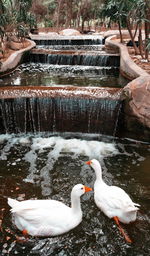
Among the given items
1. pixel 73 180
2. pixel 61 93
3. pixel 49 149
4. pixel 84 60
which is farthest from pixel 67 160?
pixel 84 60

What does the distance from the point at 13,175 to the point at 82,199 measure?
5.06 feet

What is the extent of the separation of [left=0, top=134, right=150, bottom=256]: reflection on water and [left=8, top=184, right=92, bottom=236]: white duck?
178 mm

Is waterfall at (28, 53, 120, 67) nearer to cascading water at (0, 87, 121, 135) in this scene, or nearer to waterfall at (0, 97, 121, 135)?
cascading water at (0, 87, 121, 135)

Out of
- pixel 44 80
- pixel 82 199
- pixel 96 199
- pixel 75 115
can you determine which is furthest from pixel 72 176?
pixel 44 80

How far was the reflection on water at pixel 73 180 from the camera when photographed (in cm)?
342

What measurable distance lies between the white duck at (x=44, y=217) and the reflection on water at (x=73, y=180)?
0.18 m

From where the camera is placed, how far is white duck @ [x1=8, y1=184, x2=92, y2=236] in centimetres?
333

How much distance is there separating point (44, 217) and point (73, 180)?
1.64 meters

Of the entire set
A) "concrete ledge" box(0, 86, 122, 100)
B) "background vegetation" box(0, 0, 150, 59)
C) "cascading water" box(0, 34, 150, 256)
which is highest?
"background vegetation" box(0, 0, 150, 59)

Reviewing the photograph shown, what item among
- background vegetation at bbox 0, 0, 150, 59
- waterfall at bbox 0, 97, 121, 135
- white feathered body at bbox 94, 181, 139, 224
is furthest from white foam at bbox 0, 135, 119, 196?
background vegetation at bbox 0, 0, 150, 59

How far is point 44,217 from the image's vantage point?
3320 millimetres

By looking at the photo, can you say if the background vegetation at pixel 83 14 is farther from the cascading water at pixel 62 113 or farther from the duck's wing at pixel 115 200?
the duck's wing at pixel 115 200

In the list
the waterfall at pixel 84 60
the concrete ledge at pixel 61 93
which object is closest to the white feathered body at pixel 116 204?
the concrete ledge at pixel 61 93

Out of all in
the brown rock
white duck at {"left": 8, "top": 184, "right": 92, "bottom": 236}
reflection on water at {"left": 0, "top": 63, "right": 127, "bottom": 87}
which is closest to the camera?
white duck at {"left": 8, "top": 184, "right": 92, "bottom": 236}
